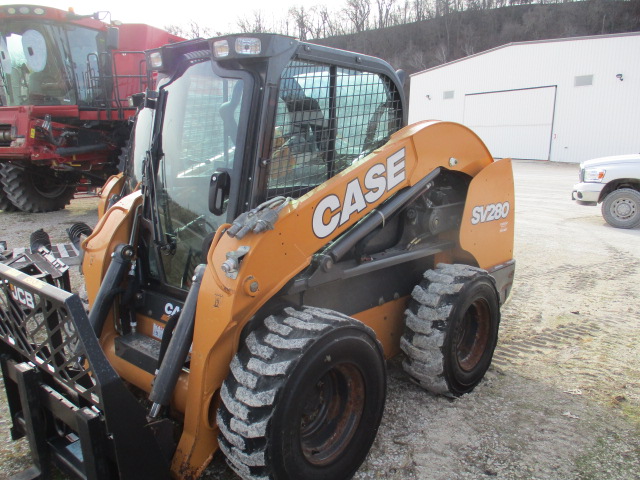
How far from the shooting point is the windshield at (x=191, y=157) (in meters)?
2.65

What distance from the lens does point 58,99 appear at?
9.42 meters

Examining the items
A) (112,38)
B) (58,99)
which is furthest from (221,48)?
(58,99)

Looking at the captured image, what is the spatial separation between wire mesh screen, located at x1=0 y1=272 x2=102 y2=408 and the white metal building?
27.2 meters

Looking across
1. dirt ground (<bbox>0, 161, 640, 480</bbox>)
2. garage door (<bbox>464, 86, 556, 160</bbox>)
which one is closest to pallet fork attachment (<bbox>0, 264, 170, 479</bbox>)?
dirt ground (<bbox>0, 161, 640, 480</bbox>)

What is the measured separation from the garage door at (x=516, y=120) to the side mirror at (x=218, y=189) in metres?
27.3

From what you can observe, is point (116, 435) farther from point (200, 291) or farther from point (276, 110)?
point (276, 110)

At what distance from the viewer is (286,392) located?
2.12 metres

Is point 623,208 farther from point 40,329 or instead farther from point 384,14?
point 384,14

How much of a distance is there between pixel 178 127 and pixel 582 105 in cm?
2710

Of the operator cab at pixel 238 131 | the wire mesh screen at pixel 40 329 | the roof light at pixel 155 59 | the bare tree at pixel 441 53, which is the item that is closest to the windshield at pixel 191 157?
the operator cab at pixel 238 131

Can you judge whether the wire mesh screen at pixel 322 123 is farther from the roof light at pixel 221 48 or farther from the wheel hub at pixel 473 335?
the wheel hub at pixel 473 335

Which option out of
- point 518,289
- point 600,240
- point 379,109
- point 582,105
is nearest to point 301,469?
point 379,109

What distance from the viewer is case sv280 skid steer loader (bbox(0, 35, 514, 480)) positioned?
2.14 meters

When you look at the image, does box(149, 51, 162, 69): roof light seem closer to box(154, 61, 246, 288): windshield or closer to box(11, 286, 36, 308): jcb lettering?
box(154, 61, 246, 288): windshield
